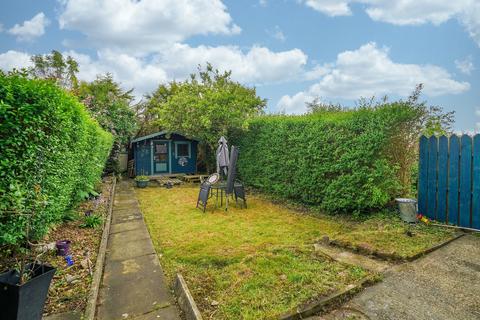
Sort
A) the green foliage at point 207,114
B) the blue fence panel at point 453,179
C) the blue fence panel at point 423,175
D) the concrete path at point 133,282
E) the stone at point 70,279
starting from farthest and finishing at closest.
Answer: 1. the green foliage at point 207,114
2. the blue fence panel at point 423,175
3. the blue fence panel at point 453,179
4. the stone at point 70,279
5. the concrete path at point 133,282

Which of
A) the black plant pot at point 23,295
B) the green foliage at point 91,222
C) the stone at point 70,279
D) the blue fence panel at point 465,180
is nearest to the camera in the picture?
the black plant pot at point 23,295

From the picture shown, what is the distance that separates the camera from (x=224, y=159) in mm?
8711

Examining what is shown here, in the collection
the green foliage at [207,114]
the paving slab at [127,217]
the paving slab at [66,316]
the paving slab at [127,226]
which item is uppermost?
the green foliage at [207,114]

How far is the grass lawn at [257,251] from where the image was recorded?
2.90 metres

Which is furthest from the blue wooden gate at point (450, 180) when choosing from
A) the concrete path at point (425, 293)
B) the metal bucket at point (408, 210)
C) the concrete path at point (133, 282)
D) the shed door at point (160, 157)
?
the shed door at point (160, 157)

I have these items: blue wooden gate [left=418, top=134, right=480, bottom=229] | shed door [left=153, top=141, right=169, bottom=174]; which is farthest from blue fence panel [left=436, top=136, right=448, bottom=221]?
shed door [left=153, top=141, right=169, bottom=174]

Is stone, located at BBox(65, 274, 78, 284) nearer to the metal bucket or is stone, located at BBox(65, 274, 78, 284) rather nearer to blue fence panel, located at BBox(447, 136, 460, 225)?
the metal bucket

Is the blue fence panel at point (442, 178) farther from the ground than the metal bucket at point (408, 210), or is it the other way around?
the blue fence panel at point (442, 178)

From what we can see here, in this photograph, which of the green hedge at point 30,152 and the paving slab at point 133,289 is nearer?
the green hedge at point 30,152

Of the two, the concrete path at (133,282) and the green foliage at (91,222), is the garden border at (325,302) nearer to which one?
the concrete path at (133,282)

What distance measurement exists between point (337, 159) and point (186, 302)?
5441mm

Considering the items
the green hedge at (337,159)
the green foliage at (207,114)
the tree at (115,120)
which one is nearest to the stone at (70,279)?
the green hedge at (337,159)

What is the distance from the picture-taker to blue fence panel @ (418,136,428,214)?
5.88 metres

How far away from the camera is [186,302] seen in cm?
280
